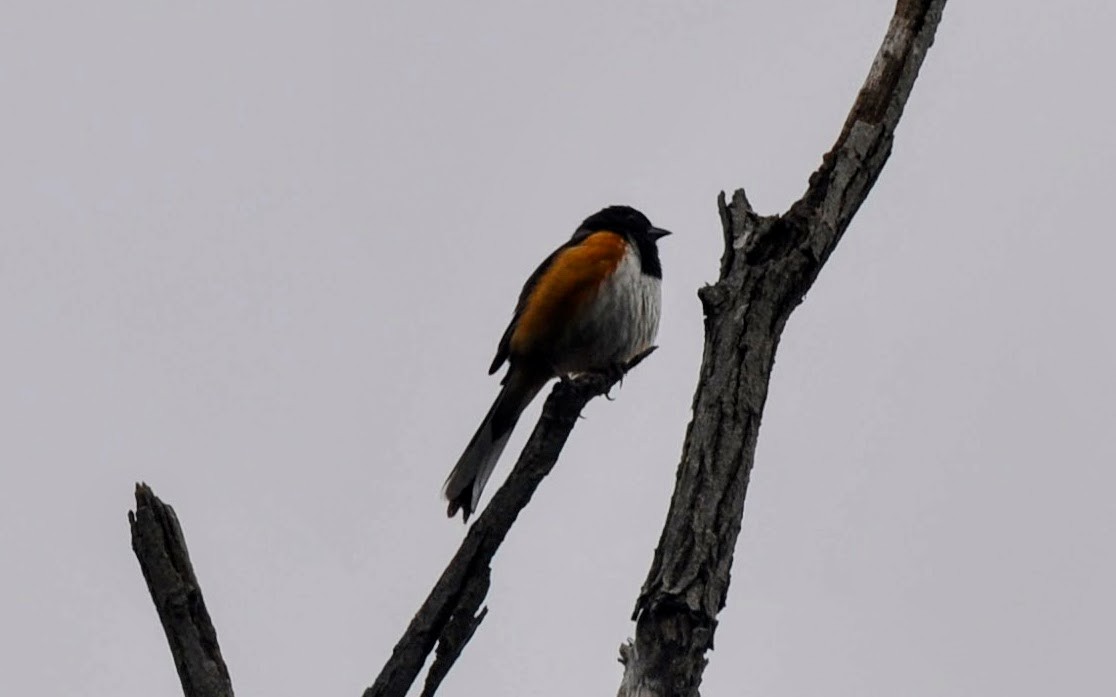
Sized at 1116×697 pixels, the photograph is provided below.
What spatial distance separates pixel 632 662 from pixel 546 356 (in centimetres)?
418

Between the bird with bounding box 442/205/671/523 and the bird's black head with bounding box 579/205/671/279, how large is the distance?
2.0 inches

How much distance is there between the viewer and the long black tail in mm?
7539

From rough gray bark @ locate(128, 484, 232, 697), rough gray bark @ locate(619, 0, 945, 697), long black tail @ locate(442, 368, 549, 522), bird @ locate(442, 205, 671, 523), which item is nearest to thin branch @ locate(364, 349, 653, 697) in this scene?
rough gray bark @ locate(128, 484, 232, 697)

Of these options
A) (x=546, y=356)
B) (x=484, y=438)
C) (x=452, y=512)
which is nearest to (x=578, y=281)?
(x=546, y=356)

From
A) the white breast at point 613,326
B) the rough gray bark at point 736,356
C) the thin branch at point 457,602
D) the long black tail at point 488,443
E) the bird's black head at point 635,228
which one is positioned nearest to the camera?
the rough gray bark at point 736,356

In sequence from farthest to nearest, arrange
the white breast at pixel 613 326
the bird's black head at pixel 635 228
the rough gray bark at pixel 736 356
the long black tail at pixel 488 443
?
the bird's black head at pixel 635 228
the white breast at pixel 613 326
the long black tail at pixel 488 443
the rough gray bark at pixel 736 356

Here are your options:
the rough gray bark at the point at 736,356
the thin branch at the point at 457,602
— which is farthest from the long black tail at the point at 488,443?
the rough gray bark at the point at 736,356

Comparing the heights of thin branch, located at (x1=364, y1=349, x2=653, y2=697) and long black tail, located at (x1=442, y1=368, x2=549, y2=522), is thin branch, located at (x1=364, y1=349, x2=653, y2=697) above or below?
below

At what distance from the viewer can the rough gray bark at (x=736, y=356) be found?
4316mm

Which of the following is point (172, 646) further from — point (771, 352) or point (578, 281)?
point (578, 281)

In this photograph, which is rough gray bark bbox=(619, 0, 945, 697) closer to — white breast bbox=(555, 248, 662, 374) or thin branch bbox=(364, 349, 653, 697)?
thin branch bbox=(364, 349, 653, 697)

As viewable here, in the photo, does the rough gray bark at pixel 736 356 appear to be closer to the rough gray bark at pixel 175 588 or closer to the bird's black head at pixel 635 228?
the rough gray bark at pixel 175 588

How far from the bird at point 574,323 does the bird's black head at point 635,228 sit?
5 centimetres

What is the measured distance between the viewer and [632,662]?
4324 millimetres
